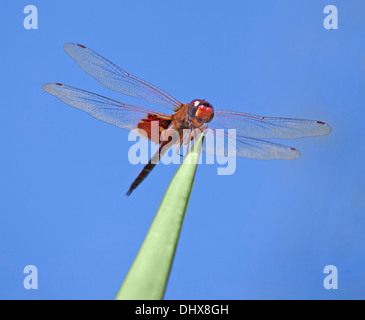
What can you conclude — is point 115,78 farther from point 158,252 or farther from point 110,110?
point 158,252

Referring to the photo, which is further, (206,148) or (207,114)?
(206,148)

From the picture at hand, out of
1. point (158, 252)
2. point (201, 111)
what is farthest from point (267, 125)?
point (158, 252)

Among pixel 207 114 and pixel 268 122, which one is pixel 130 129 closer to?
pixel 207 114

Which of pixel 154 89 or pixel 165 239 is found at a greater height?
pixel 154 89

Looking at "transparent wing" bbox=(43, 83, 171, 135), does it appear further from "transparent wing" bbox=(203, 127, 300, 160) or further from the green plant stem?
the green plant stem

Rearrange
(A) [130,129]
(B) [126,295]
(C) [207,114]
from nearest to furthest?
(B) [126,295] < (C) [207,114] < (A) [130,129]

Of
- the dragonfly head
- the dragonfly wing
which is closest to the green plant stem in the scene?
the dragonfly head

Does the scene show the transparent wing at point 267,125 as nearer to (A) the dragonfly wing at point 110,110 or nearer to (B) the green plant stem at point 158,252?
(A) the dragonfly wing at point 110,110

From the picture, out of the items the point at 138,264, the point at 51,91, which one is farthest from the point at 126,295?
the point at 51,91
